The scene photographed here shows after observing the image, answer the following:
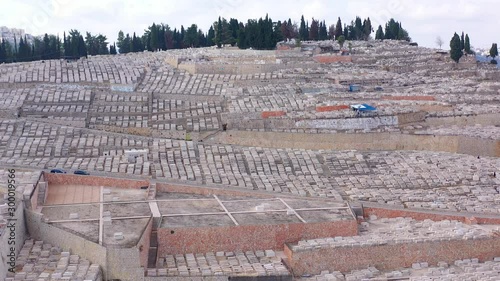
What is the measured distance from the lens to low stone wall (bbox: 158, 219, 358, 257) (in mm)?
15023

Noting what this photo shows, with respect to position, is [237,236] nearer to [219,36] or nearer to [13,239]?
[13,239]

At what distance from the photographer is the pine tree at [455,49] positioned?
3594 centimetres

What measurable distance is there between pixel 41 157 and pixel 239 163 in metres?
5.23

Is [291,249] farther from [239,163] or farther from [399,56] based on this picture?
[399,56]

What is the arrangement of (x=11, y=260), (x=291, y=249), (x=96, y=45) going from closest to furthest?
(x=11, y=260) → (x=291, y=249) → (x=96, y=45)

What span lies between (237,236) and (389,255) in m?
3.08

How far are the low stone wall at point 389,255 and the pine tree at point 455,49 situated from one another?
21.4 m

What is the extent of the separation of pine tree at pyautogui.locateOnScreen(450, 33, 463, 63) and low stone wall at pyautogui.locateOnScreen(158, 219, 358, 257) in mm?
22342

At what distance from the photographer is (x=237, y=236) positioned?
1530cm

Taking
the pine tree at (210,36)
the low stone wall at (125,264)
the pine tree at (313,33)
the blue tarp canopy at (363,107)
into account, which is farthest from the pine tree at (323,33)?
the low stone wall at (125,264)

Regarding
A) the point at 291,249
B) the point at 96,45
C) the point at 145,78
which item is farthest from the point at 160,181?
the point at 96,45

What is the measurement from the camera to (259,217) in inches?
627

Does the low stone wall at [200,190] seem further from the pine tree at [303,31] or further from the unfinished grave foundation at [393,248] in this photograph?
the pine tree at [303,31]

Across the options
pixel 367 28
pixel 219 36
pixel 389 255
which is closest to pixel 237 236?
pixel 389 255
